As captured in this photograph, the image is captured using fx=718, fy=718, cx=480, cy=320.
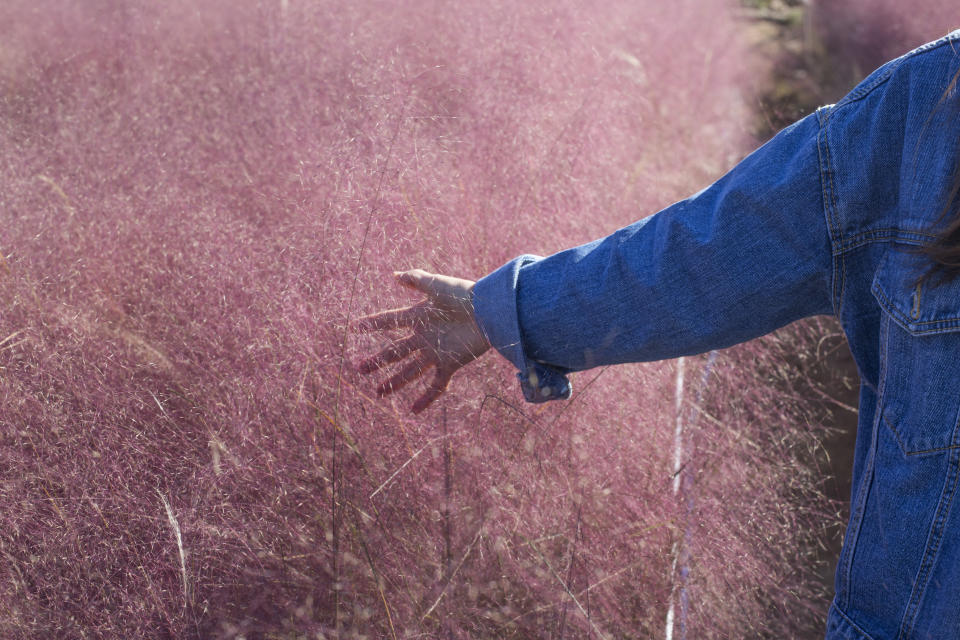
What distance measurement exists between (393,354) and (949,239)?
831 mm

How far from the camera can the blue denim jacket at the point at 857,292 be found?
86 centimetres

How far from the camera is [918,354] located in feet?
2.90

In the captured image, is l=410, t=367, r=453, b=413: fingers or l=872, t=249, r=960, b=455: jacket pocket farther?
l=410, t=367, r=453, b=413: fingers

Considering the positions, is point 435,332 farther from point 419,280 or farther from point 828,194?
point 828,194

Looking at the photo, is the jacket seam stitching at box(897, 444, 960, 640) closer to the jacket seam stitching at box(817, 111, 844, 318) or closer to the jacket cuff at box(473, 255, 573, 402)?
the jacket seam stitching at box(817, 111, 844, 318)

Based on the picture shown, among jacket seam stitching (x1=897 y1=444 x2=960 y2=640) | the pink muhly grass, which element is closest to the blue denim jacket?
jacket seam stitching (x1=897 y1=444 x2=960 y2=640)

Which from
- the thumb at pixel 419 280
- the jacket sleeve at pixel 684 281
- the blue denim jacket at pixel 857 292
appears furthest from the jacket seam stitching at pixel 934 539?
the thumb at pixel 419 280

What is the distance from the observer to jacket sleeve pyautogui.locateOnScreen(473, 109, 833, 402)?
3.21 ft

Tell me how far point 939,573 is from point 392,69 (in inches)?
69.4

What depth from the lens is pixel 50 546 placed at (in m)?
1.16

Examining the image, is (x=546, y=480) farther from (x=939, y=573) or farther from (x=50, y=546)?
(x=50, y=546)

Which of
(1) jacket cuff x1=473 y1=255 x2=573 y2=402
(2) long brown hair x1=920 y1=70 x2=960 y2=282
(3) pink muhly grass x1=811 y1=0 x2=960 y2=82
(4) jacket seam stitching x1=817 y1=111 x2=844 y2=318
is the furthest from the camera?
(3) pink muhly grass x1=811 y1=0 x2=960 y2=82

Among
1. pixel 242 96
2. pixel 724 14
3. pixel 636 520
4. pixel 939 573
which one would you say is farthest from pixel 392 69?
pixel 724 14

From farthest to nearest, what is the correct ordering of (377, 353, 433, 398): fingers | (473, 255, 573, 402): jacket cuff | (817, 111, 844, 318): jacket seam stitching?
(377, 353, 433, 398): fingers < (473, 255, 573, 402): jacket cuff < (817, 111, 844, 318): jacket seam stitching
